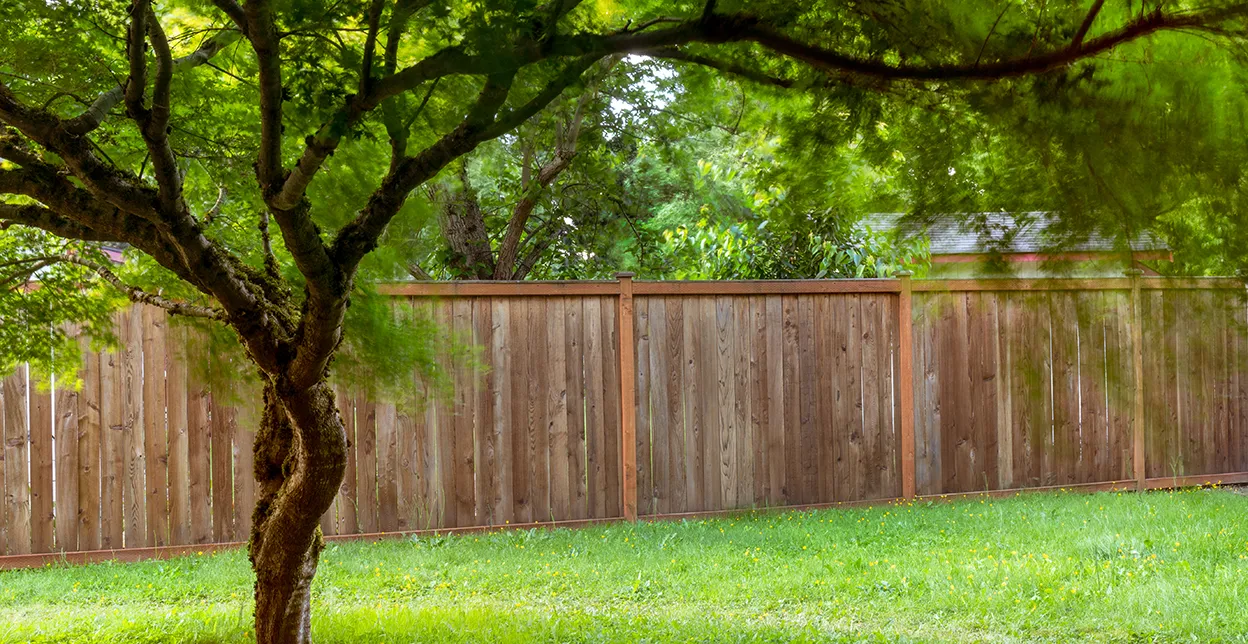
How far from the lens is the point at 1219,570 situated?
4910 millimetres

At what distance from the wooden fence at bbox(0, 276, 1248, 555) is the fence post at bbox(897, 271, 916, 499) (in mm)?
15

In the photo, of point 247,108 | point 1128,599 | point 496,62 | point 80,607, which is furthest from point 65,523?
point 1128,599

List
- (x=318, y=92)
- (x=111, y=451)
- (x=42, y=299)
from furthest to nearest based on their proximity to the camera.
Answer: (x=111, y=451), (x=42, y=299), (x=318, y=92)

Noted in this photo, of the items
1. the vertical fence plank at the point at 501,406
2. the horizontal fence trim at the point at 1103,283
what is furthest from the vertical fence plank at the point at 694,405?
the horizontal fence trim at the point at 1103,283

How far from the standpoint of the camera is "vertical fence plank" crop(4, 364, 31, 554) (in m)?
6.00

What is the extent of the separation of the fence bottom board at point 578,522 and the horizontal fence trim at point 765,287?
4.71 ft

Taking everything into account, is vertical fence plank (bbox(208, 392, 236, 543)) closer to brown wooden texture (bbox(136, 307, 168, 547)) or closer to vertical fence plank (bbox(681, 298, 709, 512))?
brown wooden texture (bbox(136, 307, 168, 547))

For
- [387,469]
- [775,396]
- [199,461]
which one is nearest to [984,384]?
[775,396]

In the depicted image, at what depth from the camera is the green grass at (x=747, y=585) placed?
4273 mm

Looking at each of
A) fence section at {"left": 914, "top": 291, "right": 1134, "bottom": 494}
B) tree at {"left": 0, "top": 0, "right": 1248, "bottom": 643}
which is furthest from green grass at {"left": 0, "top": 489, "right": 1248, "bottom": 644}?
tree at {"left": 0, "top": 0, "right": 1248, "bottom": 643}

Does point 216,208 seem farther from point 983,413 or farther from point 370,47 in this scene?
point 983,413

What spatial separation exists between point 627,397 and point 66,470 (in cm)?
331

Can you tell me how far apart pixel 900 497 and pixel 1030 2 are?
528 cm

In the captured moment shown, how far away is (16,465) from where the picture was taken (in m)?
6.02
